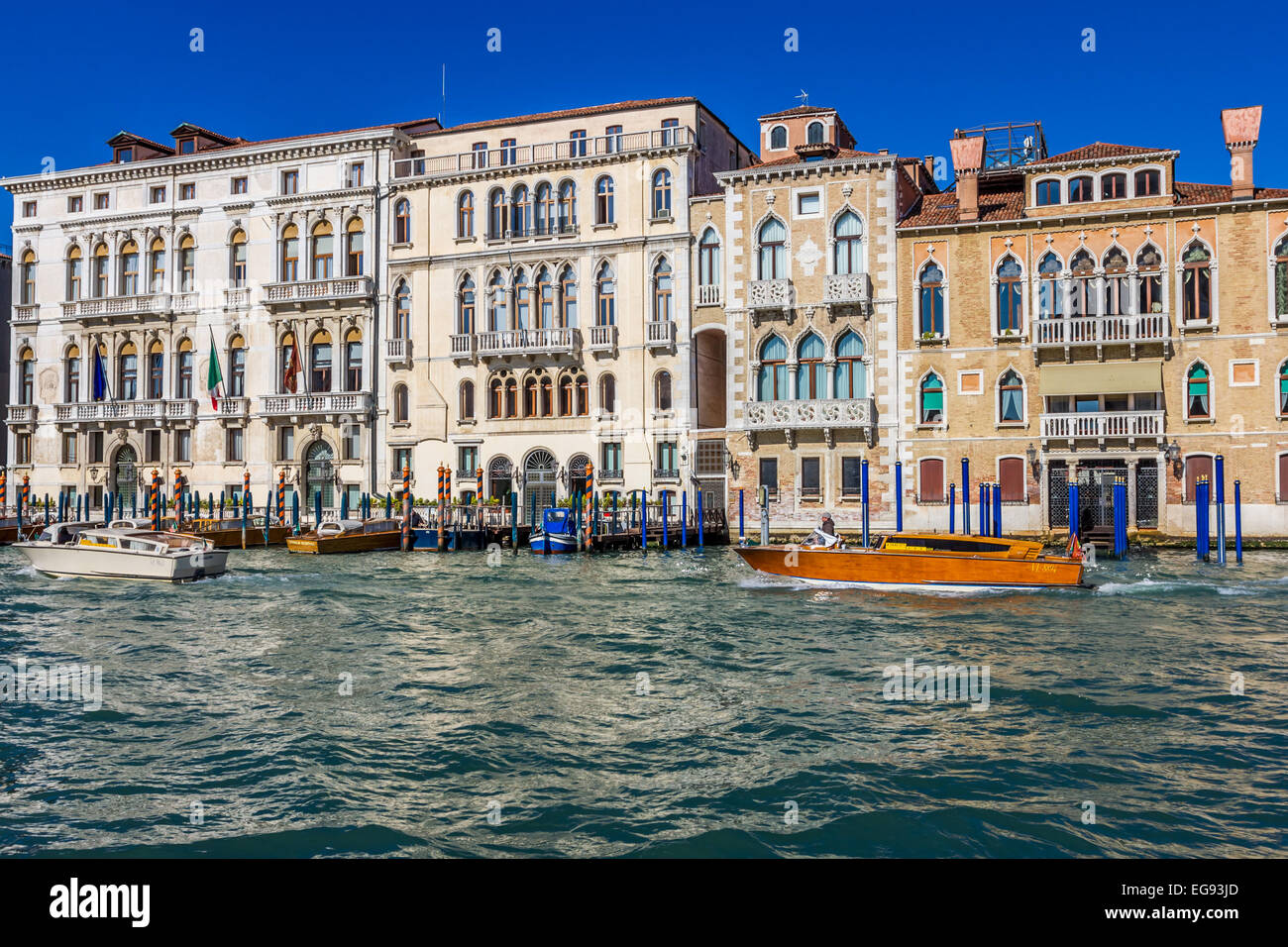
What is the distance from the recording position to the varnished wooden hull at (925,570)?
58.4 ft

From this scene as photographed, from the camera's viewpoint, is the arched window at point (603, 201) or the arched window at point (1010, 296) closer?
the arched window at point (1010, 296)

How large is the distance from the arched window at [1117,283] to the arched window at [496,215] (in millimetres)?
18755

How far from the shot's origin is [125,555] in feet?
68.9

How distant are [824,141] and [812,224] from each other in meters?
3.82

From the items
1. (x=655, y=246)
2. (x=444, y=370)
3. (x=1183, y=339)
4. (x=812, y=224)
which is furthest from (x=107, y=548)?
Answer: (x=1183, y=339)

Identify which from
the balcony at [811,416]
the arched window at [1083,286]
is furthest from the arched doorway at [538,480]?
the arched window at [1083,286]

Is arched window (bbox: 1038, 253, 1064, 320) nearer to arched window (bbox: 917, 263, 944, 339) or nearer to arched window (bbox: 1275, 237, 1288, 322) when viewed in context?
arched window (bbox: 917, 263, 944, 339)

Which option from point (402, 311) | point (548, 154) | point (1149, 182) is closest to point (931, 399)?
point (1149, 182)

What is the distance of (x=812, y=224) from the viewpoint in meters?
31.9

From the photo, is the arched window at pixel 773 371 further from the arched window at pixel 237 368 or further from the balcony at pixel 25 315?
the balcony at pixel 25 315

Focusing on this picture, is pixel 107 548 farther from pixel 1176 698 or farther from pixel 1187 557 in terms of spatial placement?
pixel 1187 557

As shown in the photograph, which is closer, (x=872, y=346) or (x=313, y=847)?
(x=313, y=847)

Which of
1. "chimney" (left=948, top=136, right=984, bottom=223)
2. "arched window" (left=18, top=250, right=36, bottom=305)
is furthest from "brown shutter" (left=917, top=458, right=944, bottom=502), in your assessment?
"arched window" (left=18, top=250, right=36, bottom=305)

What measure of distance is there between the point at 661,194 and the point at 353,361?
12.7 meters
